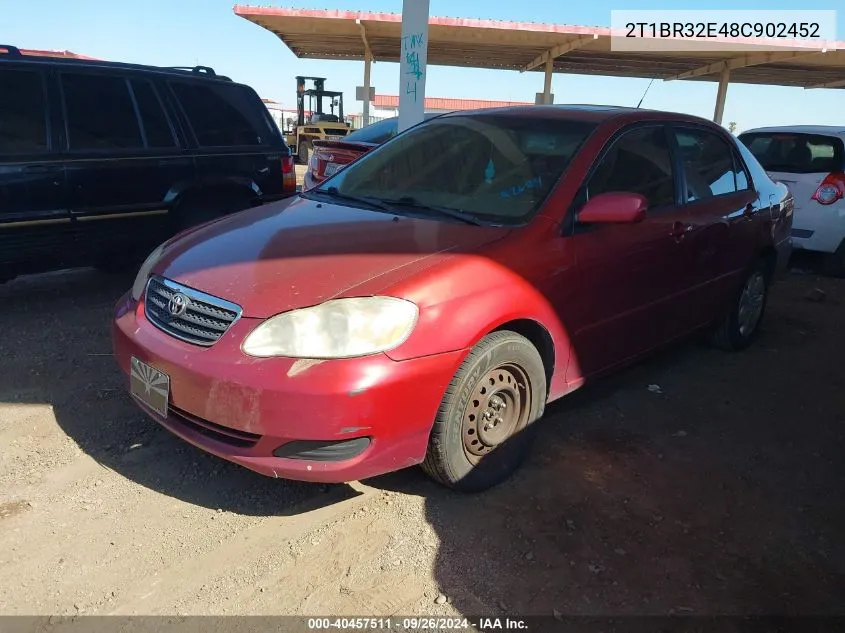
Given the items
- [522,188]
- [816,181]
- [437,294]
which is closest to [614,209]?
[522,188]

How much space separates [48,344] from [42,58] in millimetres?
2114

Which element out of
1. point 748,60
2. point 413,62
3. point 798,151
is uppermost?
point 748,60

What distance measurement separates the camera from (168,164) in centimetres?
519

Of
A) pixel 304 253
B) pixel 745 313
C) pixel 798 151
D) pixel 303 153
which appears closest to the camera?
pixel 304 253

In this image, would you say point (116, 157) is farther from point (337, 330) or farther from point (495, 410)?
point (495, 410)

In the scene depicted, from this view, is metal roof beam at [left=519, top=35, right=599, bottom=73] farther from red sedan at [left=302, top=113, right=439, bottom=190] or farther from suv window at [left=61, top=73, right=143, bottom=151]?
suv window at [left=61, top=73, right=143, bottom=151]

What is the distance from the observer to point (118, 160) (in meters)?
4.92

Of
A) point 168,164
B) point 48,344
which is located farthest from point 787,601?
point 168,164

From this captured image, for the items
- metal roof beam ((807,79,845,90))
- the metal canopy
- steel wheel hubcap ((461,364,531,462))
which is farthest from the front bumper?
metal roof beam ((807,79,845,90))

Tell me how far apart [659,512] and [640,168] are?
6.12 feet

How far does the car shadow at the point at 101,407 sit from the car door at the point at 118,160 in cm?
65

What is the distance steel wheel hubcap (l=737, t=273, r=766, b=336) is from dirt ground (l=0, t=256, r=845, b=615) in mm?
986

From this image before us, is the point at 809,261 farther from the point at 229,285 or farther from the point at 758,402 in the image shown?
the point at 229,285

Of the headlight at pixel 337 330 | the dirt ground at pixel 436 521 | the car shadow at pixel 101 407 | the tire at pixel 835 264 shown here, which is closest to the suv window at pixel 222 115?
the car shadow at pixel 101 407
